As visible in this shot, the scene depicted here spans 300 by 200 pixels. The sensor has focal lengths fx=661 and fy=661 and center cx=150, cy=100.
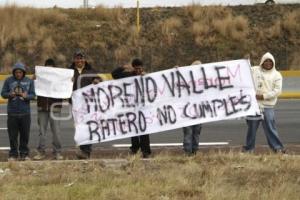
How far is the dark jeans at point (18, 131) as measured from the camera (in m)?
10.1

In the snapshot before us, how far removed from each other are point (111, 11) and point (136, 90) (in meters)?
24.3

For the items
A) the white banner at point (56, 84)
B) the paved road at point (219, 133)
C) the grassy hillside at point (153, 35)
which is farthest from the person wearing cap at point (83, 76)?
the grassy hillside at point (153, 35)

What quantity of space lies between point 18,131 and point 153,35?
71.6 ft

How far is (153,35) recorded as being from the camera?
31.6m

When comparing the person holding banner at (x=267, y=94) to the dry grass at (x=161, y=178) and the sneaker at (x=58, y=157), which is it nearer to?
the dry grass at (x=161, y=178)

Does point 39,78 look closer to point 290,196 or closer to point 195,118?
point 195,118

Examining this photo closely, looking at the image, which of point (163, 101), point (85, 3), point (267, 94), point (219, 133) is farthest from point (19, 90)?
point (85, 3)

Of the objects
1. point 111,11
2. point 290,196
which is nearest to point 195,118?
point 290,196

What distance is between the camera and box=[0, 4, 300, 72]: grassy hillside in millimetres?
29891

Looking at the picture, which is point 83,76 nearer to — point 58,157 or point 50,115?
point 50,115

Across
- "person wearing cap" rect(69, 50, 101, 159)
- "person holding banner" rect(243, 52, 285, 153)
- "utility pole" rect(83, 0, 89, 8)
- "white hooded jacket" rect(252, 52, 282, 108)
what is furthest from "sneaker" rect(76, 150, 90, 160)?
"utility pole" rect(83, 0, 89, 8)

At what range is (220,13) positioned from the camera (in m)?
34.4

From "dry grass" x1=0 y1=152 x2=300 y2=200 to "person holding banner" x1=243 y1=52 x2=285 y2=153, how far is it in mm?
1059

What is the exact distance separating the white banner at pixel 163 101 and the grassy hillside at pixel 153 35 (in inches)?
712
